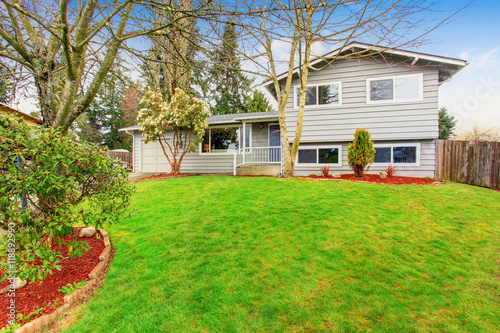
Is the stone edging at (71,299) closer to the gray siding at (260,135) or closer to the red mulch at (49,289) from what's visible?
the red mulch at (49,289)

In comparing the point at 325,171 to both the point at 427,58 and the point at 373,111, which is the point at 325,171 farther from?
the point at 427,58

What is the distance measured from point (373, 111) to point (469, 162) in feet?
12.0

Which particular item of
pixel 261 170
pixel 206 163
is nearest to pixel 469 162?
pixel 261 170

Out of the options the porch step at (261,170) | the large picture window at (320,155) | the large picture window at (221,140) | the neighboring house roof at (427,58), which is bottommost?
the porch step at (261,170)

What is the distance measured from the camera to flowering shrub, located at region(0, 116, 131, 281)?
213 centimetres

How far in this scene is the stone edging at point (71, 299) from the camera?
2.02 meters

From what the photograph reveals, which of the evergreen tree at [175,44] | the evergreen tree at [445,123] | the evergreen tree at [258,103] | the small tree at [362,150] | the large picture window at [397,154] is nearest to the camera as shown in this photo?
the evergreen tree at [175,44]

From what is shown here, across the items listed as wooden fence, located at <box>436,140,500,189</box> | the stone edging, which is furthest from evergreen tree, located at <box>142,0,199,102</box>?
wooden fence, located at <box>436,140,500,189</box>

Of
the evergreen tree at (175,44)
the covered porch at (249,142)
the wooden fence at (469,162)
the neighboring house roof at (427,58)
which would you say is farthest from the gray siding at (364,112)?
the evergreen tree at (175,44)

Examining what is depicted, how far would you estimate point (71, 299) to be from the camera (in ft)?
7.76

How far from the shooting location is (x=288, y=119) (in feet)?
32.4

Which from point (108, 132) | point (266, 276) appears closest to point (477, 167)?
point (266, 276)

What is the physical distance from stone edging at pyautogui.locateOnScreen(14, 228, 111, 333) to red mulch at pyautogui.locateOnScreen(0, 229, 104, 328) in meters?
0.07

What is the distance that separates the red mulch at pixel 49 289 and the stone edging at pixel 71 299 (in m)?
0.07
